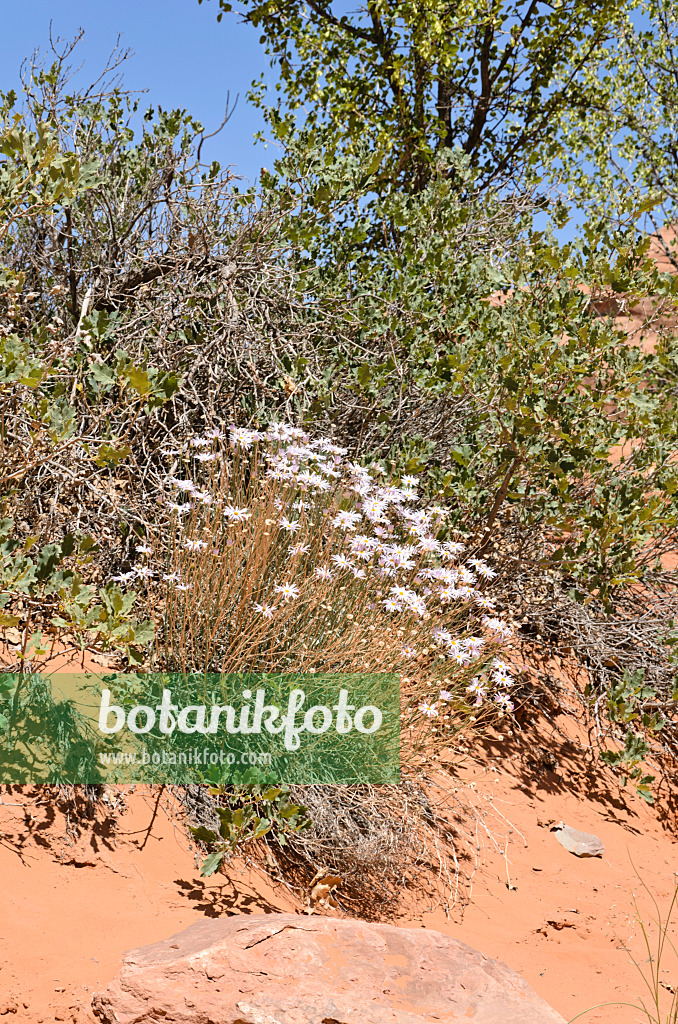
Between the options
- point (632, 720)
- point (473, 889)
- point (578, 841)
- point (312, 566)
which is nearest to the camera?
point (473, 889)

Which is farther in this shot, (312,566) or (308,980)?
(312,566)

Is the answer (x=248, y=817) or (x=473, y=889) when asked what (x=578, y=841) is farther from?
(x=248, y=817)

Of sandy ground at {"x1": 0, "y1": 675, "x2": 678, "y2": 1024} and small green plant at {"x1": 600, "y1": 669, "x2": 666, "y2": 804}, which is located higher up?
small green plant at {"x1": 600, "y1": 669, "x2": 666, "y2": 804}

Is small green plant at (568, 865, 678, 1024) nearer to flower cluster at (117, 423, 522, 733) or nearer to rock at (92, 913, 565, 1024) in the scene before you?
rock at (92, 913, 565, 1024)

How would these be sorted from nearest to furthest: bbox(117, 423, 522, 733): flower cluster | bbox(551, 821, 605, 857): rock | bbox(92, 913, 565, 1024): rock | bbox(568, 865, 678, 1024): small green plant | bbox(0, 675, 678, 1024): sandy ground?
bbox(92, 913, 565, 1024): rock < bbox(0, 675, 678, 1024): sandy ground < bbox(568, 865, 678, 1024): small green plant < bbox(117, 423, 522, 733): flower cluster < bbox(551, 821, 605, 857): rock

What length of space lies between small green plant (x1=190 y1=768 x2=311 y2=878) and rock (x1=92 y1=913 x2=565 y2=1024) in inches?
13.9

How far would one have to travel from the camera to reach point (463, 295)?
5012 millimetres

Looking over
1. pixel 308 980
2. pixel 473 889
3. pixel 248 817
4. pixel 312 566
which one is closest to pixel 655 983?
pixel 473 889

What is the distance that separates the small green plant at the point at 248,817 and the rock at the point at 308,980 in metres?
0.35

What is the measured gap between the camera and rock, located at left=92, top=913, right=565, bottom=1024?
205cm

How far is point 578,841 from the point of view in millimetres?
3965

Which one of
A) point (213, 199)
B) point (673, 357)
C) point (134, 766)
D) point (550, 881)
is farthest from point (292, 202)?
point (550, 881)

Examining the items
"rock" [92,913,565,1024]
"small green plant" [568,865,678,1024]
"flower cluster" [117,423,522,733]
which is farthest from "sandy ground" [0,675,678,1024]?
"flower cluster" [117,423,522,733]

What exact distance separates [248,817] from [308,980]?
33.3 inches
